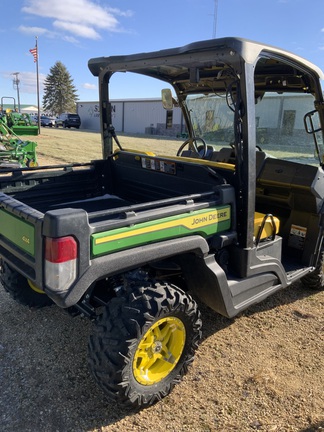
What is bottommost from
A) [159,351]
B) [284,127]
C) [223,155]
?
[159,351]

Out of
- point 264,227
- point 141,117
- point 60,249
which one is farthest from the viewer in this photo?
point 141,117

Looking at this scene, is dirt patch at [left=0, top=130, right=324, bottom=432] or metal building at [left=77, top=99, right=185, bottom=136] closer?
dirt patch at [left=0, top=130, right=324, bottom=432]

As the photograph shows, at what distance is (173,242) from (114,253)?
413mm

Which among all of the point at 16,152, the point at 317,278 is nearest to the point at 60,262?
the point at 317,278

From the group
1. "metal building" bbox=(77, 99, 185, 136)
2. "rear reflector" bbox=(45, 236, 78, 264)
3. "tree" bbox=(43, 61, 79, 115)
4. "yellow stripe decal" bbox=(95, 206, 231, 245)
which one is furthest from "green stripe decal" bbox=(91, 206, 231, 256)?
"tree" bbox=(43, 61, 79, 115)

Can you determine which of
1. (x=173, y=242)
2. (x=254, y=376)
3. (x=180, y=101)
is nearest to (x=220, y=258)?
(x=173, y=242)

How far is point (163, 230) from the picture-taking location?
231 centimetres

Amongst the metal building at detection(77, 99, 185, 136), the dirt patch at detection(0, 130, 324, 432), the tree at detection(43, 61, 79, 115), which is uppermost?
the tree at detection(43, 61, 79, 115)

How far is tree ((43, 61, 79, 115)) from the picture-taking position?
68.5 m

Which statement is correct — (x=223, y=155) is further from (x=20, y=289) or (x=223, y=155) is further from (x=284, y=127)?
(x=20, y=289)

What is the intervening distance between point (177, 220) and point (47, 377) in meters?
1.48

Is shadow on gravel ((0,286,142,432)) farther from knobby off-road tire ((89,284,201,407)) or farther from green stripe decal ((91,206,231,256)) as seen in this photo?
green stripe decal ((91,206,231,256))

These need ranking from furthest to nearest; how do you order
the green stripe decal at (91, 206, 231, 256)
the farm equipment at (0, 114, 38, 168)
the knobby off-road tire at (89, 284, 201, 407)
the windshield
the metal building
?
1. the metal building
2. the farm equipment at (0, 114, 38, 168)
3. the windshield
4. the knobby off-road tire at (89, 284, 201, 407)
5. the green stripe decal at (91, 206, 231, 256)

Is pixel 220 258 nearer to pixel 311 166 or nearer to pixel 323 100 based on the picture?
pixel 311 166
